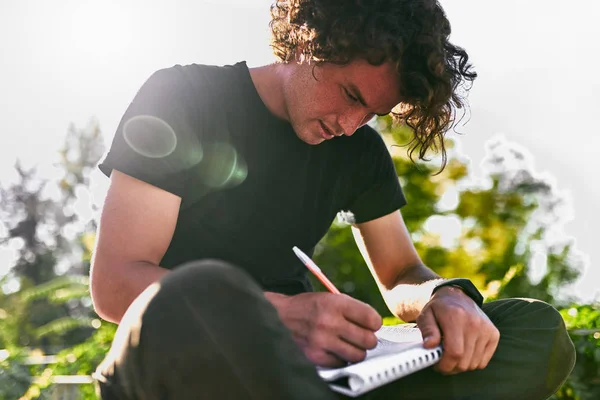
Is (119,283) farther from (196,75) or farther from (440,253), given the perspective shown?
(440,253)

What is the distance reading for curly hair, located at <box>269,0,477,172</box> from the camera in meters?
1.87

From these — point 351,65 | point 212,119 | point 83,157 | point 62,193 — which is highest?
point 351,65

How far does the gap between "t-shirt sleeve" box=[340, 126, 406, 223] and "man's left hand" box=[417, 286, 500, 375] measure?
32.5 inches

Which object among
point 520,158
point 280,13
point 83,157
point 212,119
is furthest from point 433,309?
point 83,157

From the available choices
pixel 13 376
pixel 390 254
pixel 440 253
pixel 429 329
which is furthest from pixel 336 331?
pixel 440 253

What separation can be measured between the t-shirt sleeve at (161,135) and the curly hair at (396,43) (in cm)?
40

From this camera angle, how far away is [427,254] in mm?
8617

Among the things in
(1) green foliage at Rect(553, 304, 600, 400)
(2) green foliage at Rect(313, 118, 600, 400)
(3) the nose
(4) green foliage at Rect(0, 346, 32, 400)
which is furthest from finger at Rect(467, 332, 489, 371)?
(2) green foliage at Rect(313, 118, 600, 400)

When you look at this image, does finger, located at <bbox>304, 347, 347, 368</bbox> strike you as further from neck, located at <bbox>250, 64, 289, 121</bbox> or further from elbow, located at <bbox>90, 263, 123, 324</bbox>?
neck, located at <bbox>250, 64, 289, 121</bbox>

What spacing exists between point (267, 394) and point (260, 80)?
1.29m

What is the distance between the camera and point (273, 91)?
2014mm

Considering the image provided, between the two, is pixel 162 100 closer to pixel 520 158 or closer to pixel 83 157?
pixel 520 158

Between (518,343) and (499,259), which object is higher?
(518,343)

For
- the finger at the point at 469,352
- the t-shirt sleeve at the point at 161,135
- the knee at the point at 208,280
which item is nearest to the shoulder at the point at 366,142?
the t-shirt sleeve at the point at 161,135
